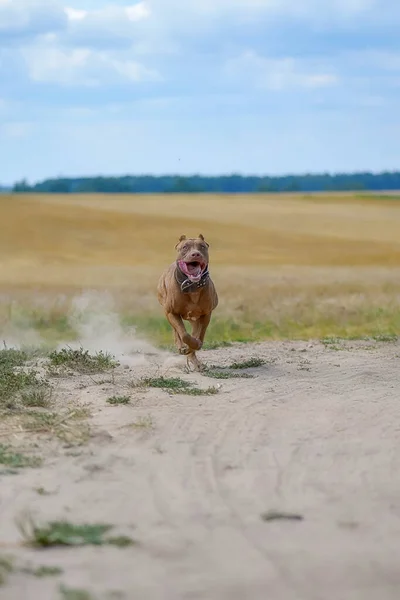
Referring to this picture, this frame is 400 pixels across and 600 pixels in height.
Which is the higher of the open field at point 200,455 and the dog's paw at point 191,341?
the dog's paw at point 191,341

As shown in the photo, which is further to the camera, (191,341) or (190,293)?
(190,293)

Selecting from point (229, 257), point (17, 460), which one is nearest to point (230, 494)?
point (17, 460)

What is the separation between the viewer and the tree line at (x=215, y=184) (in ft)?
196

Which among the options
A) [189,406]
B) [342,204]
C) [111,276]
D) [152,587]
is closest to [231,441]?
[189,406]

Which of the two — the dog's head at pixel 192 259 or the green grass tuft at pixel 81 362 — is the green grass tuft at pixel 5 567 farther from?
the green grass tuft at pixel 81 362

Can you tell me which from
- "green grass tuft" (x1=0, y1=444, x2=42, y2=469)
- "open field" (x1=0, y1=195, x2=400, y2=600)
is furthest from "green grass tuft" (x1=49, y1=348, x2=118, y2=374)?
"green grass tuft" (x1=0, y1=444, x2=42, y2=469)

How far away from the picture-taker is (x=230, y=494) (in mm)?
7527

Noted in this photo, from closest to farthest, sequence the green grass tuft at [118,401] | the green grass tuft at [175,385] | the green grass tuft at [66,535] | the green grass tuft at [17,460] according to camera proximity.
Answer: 1. the green grass tuft at [66,535]
2. the green grass tuft at [17,460]
3. the green grass tuft at [118,401]
4. the green grass tuft at [175,385]

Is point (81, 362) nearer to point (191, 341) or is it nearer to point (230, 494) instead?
point (191, 341)

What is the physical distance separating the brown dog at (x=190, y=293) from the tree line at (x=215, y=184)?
146 feet

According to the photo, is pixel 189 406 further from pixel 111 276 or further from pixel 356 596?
pixel 111 276

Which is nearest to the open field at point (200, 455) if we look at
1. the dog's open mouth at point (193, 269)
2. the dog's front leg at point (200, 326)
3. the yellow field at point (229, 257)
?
the yellow field at point (229, 257)

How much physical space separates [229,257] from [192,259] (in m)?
21.8

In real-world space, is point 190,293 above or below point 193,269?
below
